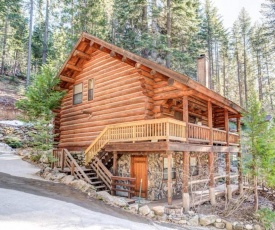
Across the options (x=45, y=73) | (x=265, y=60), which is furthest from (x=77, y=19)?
(x=265, y=60)

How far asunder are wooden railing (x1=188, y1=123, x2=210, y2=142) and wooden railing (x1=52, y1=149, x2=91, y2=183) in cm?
567

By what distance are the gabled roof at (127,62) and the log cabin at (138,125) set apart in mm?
42

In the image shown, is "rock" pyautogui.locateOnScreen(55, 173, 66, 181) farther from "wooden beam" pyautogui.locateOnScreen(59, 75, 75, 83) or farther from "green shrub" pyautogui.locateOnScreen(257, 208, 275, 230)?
"green shrub" pyautogui.locateOnScreen(257, 208, 275, 230)

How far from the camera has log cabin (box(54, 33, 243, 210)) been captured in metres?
11.3

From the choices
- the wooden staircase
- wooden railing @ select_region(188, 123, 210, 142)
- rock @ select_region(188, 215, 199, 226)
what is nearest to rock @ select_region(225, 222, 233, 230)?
rock @ select_region(188, 215, 199, 226)

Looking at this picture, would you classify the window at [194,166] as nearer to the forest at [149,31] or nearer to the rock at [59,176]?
the forest at [149,31]

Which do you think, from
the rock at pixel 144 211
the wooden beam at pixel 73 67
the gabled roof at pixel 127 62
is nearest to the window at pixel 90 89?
the wooden beam at pixel 73 67

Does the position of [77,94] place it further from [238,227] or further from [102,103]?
[238,227]

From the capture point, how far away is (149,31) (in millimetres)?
26422

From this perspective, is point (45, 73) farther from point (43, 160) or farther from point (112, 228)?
point (112, 228)

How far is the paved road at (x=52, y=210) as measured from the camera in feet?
20.2

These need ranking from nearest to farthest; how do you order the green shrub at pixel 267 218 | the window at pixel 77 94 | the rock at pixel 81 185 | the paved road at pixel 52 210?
the paved road at pixel 52 210 → the green shrub at pixel 267 218 → the rock at pixel 81 185 → the window at pixel 77 94

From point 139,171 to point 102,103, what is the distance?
484cm

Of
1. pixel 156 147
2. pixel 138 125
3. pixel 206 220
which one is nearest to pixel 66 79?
pixel 138 125
